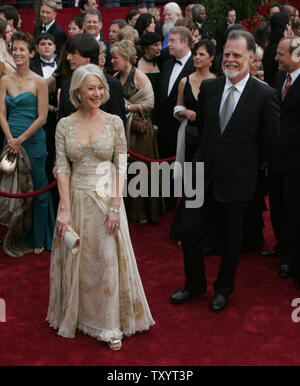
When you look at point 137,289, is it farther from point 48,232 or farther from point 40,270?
point 48,232

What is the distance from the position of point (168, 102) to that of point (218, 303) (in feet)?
8.54

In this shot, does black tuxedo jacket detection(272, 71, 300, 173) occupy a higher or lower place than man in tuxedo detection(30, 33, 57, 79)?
lower

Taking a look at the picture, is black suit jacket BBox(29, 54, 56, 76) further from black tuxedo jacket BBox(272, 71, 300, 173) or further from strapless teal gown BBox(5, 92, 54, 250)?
black tuxedo jacket BBox(272, 71, 300, 173)

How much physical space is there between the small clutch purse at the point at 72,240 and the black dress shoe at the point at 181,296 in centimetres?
116

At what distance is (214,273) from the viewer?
5.13 meters

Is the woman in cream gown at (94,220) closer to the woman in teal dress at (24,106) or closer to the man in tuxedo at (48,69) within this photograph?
the woman in teal dress at (24,106)

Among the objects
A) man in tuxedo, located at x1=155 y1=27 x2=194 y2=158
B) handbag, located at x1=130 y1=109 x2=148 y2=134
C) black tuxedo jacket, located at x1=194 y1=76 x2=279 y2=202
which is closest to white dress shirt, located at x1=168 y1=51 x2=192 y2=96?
man in tuxedo, located at x1=155 y1=27 x2=194 y2=158

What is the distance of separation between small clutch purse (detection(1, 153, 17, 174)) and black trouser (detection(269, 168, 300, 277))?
2357 millimetres

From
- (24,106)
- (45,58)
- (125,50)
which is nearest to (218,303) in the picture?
(24,106)

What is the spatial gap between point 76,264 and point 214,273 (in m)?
1.67

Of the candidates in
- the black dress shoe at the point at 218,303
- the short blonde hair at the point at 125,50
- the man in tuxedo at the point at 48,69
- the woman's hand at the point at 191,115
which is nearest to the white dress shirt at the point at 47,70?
the man in tuxedo at the point at 48,69

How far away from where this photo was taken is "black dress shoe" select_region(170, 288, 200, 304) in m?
4.51

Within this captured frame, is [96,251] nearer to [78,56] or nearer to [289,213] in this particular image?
[78,56]

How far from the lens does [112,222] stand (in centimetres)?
375
